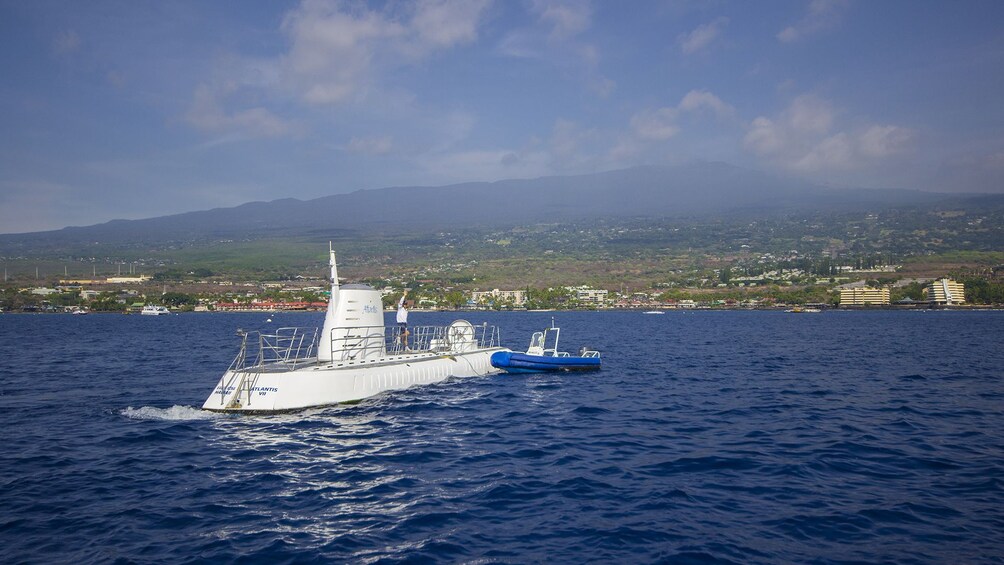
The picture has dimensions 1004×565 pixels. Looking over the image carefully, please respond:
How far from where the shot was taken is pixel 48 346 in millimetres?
49719

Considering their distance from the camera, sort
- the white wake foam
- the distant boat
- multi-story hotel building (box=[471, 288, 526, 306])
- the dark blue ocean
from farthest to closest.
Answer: multi-story hotel building (box=[471, 288, 526, 306]) < the distant boat < the white wake foam < the dark blue ocean

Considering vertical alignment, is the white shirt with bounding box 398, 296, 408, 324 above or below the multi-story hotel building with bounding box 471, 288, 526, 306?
above

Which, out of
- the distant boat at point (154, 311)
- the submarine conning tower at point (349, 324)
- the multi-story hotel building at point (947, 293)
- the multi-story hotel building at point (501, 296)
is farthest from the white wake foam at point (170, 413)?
the multi-story hotel building at point (947, 293)

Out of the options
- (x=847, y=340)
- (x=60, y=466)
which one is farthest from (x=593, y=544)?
(x=847, y=340)

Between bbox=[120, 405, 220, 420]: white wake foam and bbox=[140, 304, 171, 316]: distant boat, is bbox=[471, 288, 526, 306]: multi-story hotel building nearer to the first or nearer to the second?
bbox=[140, 304, 171, 316]: distant boat

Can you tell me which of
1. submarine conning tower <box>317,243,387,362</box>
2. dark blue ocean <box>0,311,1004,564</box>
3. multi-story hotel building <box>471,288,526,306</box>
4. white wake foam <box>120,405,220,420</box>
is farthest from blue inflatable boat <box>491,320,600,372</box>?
multi-story hotel building <box>471,288,526,306</box>

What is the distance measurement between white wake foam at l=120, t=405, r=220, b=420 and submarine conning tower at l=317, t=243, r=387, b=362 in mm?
4410

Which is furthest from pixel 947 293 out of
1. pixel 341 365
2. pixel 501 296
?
pixel 341 365

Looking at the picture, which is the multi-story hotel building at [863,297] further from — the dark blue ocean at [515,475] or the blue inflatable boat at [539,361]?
the blue inflatable boat at [539,361]

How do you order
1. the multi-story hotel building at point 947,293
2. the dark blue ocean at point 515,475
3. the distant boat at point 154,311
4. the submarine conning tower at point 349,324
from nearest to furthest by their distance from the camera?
the dark blue ocean at point 515,475
the submarine conning tower at point 349,324
the multi-story hotel building at point 947,293
the distant boat at point 154,311

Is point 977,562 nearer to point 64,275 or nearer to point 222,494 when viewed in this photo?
point 222,494

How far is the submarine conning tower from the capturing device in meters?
24.0

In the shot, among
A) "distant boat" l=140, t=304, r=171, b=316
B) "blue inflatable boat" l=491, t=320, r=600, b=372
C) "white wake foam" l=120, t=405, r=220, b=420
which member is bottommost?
"distant boat" l=140, t=304, r=171, b=316

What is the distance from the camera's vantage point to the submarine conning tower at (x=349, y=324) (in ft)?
78.7
